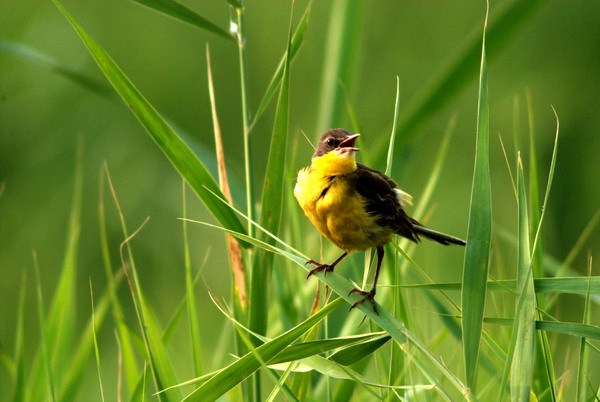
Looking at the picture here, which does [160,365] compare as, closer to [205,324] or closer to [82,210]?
[205,324]

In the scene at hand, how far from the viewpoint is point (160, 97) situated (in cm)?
920

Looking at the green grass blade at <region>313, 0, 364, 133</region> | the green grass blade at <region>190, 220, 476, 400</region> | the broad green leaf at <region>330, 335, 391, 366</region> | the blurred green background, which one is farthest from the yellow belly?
the blurred green background

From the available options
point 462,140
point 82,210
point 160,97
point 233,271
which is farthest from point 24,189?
point 233,271

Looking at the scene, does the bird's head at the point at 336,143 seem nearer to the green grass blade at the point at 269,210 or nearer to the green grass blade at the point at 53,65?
the green grass blade at the point at 269,210

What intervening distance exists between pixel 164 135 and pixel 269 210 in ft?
1.42

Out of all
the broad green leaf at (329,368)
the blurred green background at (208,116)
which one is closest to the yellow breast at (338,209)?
the broad green leaf at (329,368)

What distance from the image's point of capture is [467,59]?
3332mm

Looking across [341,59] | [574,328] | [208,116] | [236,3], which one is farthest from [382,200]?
[208,116]

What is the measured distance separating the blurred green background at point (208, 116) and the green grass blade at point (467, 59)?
13.1ft

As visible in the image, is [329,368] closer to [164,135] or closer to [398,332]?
[398,332]

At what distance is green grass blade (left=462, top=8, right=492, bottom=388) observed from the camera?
236cm

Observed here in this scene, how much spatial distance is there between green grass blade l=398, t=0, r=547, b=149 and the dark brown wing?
11.4 inches

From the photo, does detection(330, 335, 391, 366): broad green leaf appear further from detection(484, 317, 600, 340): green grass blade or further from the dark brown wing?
the dark brown wing

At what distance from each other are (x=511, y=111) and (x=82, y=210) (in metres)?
4.61
